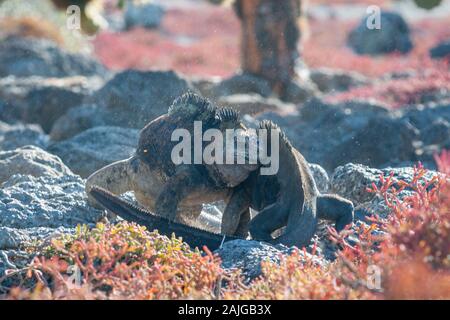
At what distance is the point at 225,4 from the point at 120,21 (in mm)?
20474

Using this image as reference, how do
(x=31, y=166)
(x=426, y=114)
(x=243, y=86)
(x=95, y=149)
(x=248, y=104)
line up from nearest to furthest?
(x=31, y=166)
(x=95, y=149)
(x=426, y=114)
(x=248, y=104)
(x=243, y=86)

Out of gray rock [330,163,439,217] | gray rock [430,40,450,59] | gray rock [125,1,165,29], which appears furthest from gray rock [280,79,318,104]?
gray rock [125,1,165,29]

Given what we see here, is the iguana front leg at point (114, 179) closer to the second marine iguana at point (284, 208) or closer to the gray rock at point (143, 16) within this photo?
the second marine iguana at point (284, 208)

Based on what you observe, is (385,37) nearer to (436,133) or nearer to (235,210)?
(436,133)

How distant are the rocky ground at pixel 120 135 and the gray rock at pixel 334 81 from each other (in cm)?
292

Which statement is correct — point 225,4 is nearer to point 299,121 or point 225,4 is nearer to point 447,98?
point 447,98

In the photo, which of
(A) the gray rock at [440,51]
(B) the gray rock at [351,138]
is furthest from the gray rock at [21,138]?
(A) the gray rock at [440,51]

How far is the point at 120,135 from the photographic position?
9695 mm

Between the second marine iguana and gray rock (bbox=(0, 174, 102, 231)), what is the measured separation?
24 cm

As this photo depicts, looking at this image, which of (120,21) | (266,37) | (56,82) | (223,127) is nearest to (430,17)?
(120,21)

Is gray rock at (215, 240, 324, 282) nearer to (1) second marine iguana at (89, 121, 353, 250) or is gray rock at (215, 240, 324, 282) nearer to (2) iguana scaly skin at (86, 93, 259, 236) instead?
(1) second marine iguana at (89, 121, 353, 250)

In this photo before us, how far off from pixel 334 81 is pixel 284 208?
49.3 ft

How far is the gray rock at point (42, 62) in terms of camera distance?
18359 millimetres

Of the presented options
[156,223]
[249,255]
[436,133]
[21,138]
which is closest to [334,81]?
[436,133]
